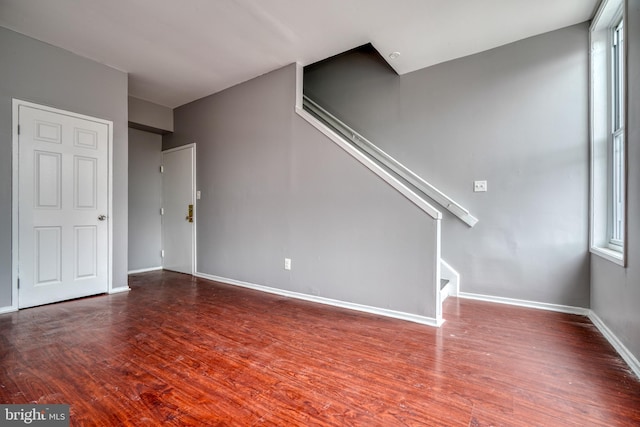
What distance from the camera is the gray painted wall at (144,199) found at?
4.62 m

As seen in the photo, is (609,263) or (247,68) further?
(247,68)

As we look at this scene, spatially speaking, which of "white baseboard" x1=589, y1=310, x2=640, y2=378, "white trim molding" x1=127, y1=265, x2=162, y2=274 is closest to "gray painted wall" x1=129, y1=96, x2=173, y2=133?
"white trim molding" x1=127, y1=265, x2=162, y2=274

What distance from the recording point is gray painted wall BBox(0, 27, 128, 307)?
2762 millimetres

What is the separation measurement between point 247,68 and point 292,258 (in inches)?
92.0

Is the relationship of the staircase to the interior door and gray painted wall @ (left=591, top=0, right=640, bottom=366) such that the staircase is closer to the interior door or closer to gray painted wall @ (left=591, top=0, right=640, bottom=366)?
gray painted wall @ (left=591, top=0, right=640, bottom=366)

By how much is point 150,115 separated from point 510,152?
16.1 ft

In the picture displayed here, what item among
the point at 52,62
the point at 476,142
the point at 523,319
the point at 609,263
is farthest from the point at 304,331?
the point at 52,62

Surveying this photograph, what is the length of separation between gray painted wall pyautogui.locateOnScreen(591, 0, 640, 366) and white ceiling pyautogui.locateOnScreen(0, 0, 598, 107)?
0.81 m

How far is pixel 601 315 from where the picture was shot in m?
2.43

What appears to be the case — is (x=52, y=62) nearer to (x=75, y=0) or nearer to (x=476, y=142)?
(x=75, y=0)

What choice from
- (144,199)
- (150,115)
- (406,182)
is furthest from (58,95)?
(406,182)

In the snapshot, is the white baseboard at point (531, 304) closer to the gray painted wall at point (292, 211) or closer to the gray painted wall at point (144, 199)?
the gray painted wall at point (292, 211)

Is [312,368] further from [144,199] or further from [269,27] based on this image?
[144,199]

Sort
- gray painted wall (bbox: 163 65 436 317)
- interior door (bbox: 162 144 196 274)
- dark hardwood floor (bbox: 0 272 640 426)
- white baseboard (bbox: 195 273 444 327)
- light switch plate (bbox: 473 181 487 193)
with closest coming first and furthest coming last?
dark hardwood floor (bbox: 0 272 640 426)
white baseboard (bbox: 195 273 444 327)
gray painted wall (bbox: 163 65 436 317)
light switch plate (bbox: 473 181 487 193)
interior door (bbox: 162 144 196 274)
